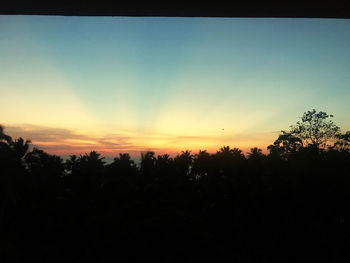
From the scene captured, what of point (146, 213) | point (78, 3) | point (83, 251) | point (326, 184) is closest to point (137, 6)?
point (78, 3)

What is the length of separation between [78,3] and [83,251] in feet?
48.9

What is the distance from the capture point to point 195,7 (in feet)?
6.57

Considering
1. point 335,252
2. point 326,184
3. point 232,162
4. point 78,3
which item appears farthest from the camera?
point 232,162

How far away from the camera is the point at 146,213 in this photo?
14.6 m

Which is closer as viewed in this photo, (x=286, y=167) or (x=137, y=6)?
(x=137, y=6)

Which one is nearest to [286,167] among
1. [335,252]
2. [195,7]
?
→ [335,252]

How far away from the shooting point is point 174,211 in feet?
46.8

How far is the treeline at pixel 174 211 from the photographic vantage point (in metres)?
13.7

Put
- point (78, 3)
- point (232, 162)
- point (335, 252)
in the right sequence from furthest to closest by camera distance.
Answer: point (232, 162) < point (335, 252) < point (78, 3)

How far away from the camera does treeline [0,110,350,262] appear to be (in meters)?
13.7

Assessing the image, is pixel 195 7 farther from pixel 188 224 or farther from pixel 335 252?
pixel 335 252

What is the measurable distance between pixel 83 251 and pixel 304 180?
13.3 m

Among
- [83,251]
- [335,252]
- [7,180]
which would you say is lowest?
[83,251]

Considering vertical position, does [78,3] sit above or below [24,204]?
above
